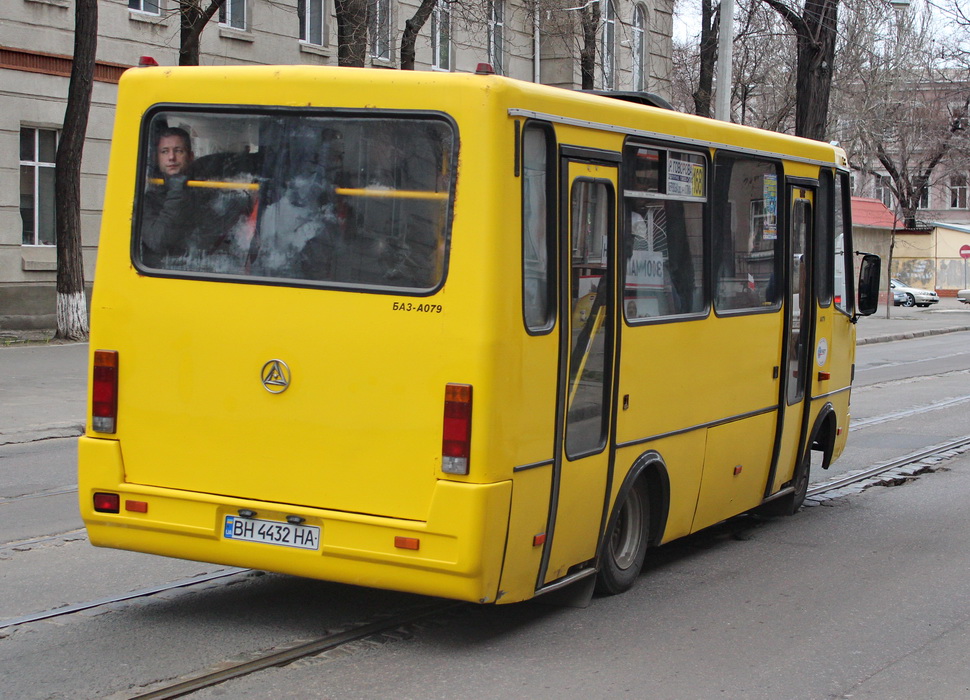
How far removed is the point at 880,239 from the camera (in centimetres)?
5700

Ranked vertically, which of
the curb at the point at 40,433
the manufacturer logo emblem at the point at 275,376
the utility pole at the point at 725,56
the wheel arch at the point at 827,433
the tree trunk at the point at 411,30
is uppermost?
the tree trunk at the point at 411,30

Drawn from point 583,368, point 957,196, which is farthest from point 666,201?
point 957,196

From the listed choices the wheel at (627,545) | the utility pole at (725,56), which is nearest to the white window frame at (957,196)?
the utility pole at (725,56)

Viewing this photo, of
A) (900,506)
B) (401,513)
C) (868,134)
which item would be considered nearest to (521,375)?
(401,513)

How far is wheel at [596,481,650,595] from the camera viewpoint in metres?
6.82

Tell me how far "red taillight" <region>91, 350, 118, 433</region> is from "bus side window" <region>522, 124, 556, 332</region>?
1976 mm

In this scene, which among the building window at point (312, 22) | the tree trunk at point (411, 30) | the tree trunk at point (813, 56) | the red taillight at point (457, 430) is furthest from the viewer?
the building window at point (312, 22)

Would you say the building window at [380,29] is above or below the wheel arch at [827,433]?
above

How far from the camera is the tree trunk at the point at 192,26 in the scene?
2100 cm

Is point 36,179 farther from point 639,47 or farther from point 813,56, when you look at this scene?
point 639,47

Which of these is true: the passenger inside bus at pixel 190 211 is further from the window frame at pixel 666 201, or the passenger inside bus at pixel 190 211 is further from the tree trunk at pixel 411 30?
the tree trunk at pixel 411 30

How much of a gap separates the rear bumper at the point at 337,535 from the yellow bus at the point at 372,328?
0.03 ft

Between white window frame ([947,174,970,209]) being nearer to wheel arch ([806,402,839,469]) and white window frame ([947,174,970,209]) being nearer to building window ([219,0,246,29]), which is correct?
→ building window ([219,0,246,29])

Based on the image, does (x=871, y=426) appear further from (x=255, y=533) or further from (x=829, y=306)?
(x=255, y=533)
